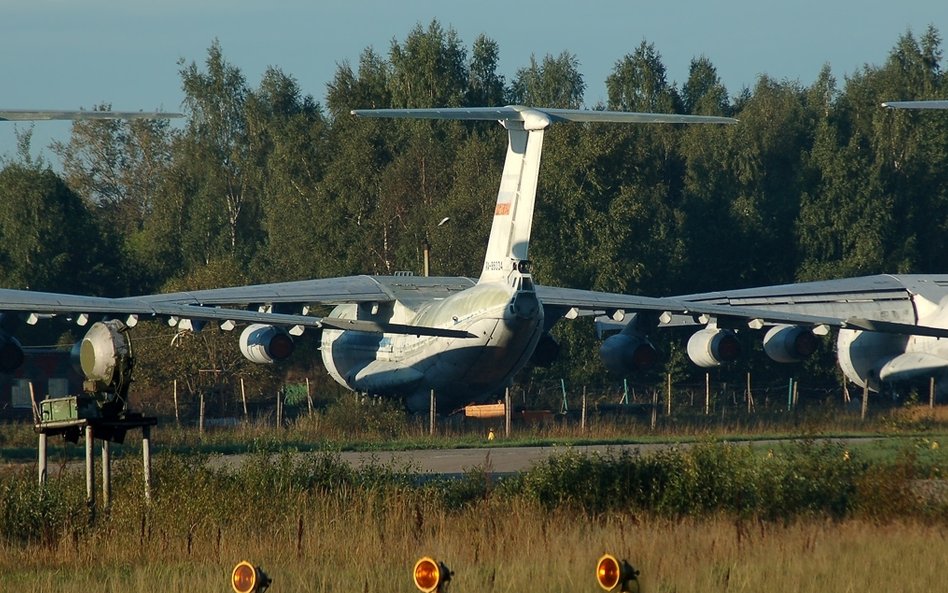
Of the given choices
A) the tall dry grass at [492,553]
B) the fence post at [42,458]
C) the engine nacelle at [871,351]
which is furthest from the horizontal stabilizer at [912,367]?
the fence post at [42,458]

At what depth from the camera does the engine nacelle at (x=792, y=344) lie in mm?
32875

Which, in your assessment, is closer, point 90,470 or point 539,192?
point 90,470


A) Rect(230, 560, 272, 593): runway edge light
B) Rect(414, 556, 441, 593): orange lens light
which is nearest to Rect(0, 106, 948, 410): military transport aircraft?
Rect(230, 560, 272, 593): runway edge light

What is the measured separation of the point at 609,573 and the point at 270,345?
903 inches

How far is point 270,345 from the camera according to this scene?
31.1 meters

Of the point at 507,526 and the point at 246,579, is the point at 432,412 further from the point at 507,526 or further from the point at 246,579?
the point at 246,579

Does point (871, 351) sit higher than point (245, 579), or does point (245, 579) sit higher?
point (871, 351)

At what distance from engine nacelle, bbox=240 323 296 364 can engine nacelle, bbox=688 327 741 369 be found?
9.22 metres

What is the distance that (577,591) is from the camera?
1009 cm

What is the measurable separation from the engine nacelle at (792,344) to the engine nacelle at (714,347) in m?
0.81

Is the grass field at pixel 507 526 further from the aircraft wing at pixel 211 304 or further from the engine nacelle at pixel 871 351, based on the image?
the engine nacelle at pixel 871 351

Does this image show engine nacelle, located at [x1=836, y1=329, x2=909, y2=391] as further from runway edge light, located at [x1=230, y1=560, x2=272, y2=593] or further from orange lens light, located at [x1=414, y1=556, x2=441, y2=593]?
runway edge light, located at [x1=230, y1=560, x2=272, y2=593]

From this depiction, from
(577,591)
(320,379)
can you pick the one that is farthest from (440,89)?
(577,591)

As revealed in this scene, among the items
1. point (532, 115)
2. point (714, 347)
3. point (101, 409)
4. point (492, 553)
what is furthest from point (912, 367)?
point (492, 553)
